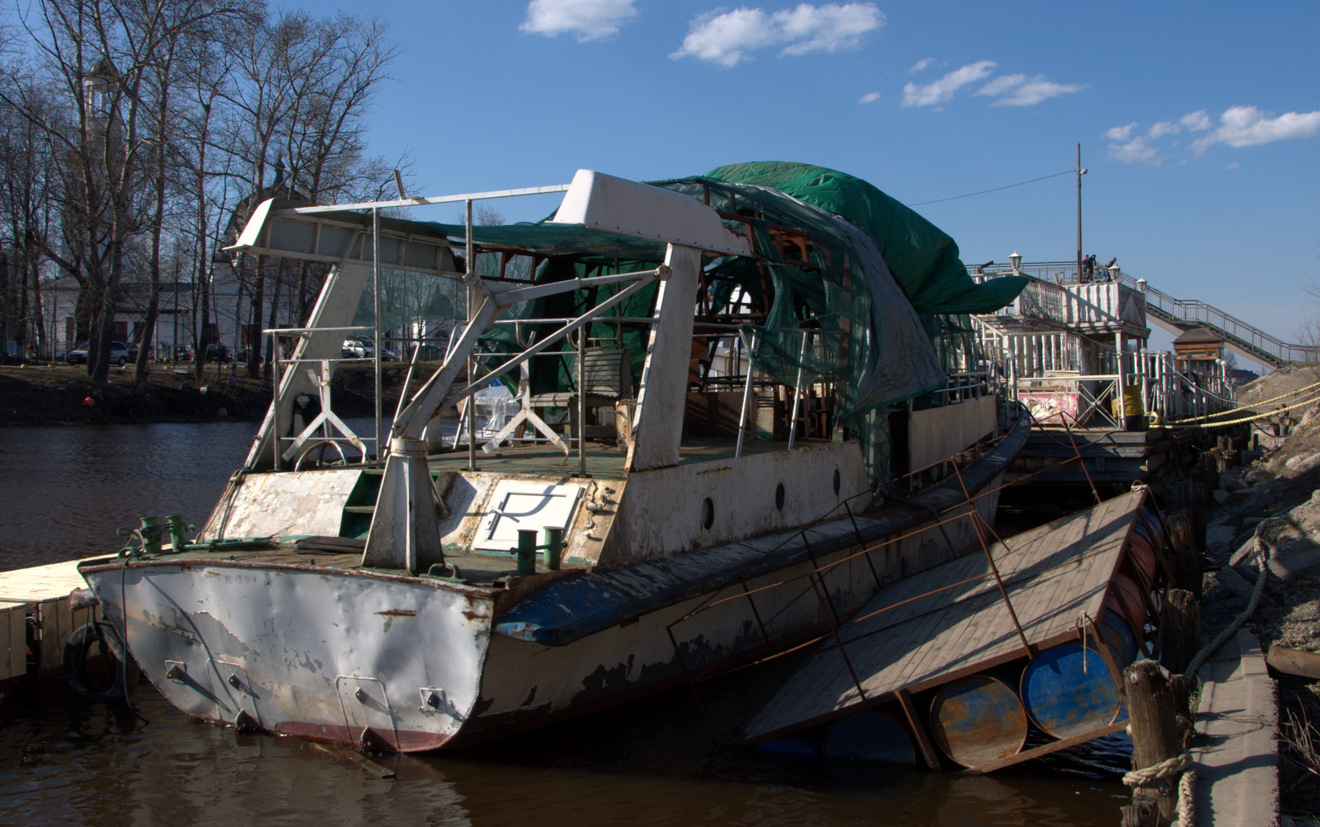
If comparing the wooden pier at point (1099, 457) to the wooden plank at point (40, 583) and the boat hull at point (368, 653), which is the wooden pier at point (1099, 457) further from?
the wooden plank at point (40, 583)

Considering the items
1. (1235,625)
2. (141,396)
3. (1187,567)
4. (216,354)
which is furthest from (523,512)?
(216,354)

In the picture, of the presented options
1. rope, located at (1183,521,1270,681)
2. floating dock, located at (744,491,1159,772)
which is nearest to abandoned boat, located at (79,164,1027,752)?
floating dock, located at (744,491,1159,772)

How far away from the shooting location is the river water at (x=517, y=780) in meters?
6.08

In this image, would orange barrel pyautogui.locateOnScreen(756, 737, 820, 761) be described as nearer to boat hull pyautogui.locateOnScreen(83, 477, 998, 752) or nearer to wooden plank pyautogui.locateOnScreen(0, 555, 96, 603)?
boat hull pyautogui.locateOnScreen(83, 477, 998, 752)

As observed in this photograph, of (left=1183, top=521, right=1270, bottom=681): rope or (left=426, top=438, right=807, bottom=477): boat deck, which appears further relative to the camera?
(left=426, top=438, right=807, bottom=477): boat deck

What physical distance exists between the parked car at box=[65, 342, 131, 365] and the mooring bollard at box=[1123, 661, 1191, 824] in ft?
126

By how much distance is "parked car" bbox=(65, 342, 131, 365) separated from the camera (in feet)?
124

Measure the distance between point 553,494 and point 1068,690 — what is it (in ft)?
12.4

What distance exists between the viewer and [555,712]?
6609mm

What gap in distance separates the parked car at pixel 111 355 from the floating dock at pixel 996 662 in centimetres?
3610

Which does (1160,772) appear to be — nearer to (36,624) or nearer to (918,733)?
(918,733)

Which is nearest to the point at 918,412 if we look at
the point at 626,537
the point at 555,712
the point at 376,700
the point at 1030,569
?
the point at 1030,569

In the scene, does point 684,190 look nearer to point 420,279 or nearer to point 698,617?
point 420,279

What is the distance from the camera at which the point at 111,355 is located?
39.2 m
